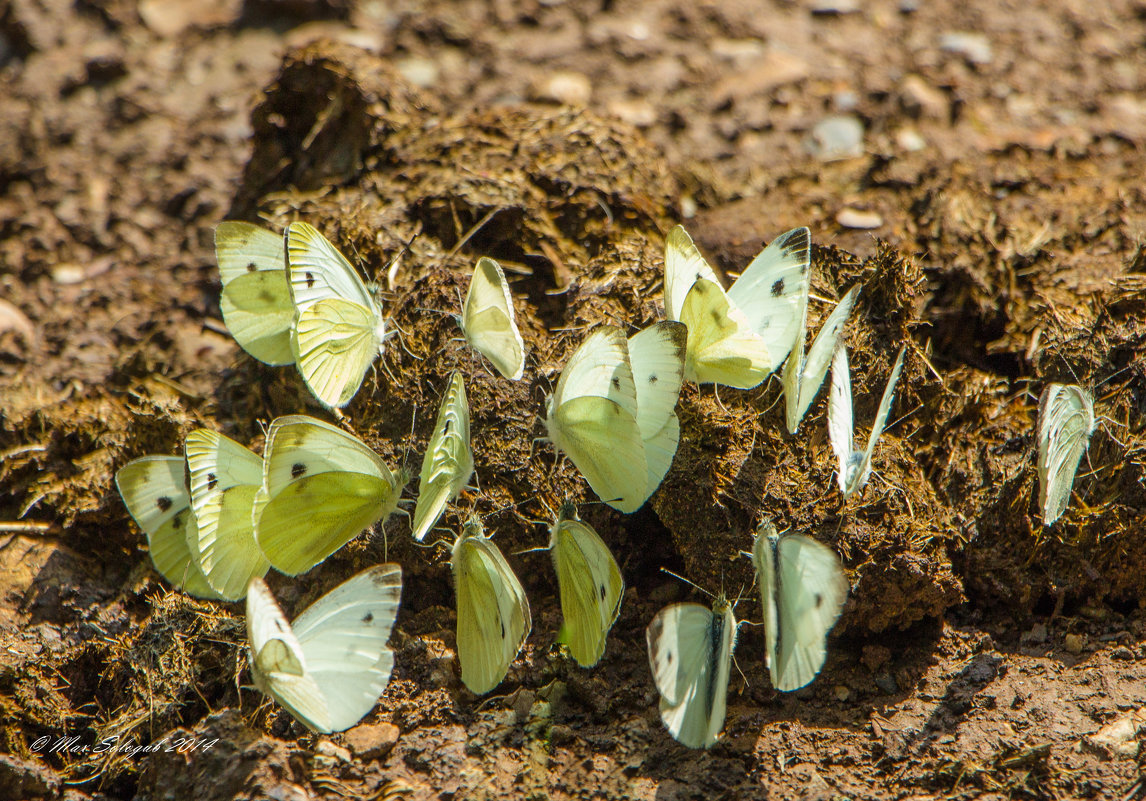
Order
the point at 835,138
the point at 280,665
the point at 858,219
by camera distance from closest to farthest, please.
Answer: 1. the point at 280,665
2. the point at 858,219
3. the point at 835,138

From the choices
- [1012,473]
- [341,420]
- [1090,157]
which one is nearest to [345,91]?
[341,420]

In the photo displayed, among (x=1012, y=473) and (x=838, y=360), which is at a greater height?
(x=838, y=360)

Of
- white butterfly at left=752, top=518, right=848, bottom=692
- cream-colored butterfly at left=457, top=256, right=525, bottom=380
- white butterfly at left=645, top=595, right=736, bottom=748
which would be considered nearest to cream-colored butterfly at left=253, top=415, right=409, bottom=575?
cream-colored butterfly at left=457, top=256, right=525, bottom=380

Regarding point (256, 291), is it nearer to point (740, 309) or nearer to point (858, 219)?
point (740, 309)

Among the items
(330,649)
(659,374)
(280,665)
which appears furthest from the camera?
(659,374)

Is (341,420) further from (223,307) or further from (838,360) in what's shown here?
(838,360)

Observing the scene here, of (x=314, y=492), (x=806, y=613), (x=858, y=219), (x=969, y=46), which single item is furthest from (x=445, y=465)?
(x=969, y=46)

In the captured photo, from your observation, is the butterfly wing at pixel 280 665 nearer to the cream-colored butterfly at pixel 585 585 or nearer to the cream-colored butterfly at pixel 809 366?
the cream-colored butterfly at pixel 585 585
